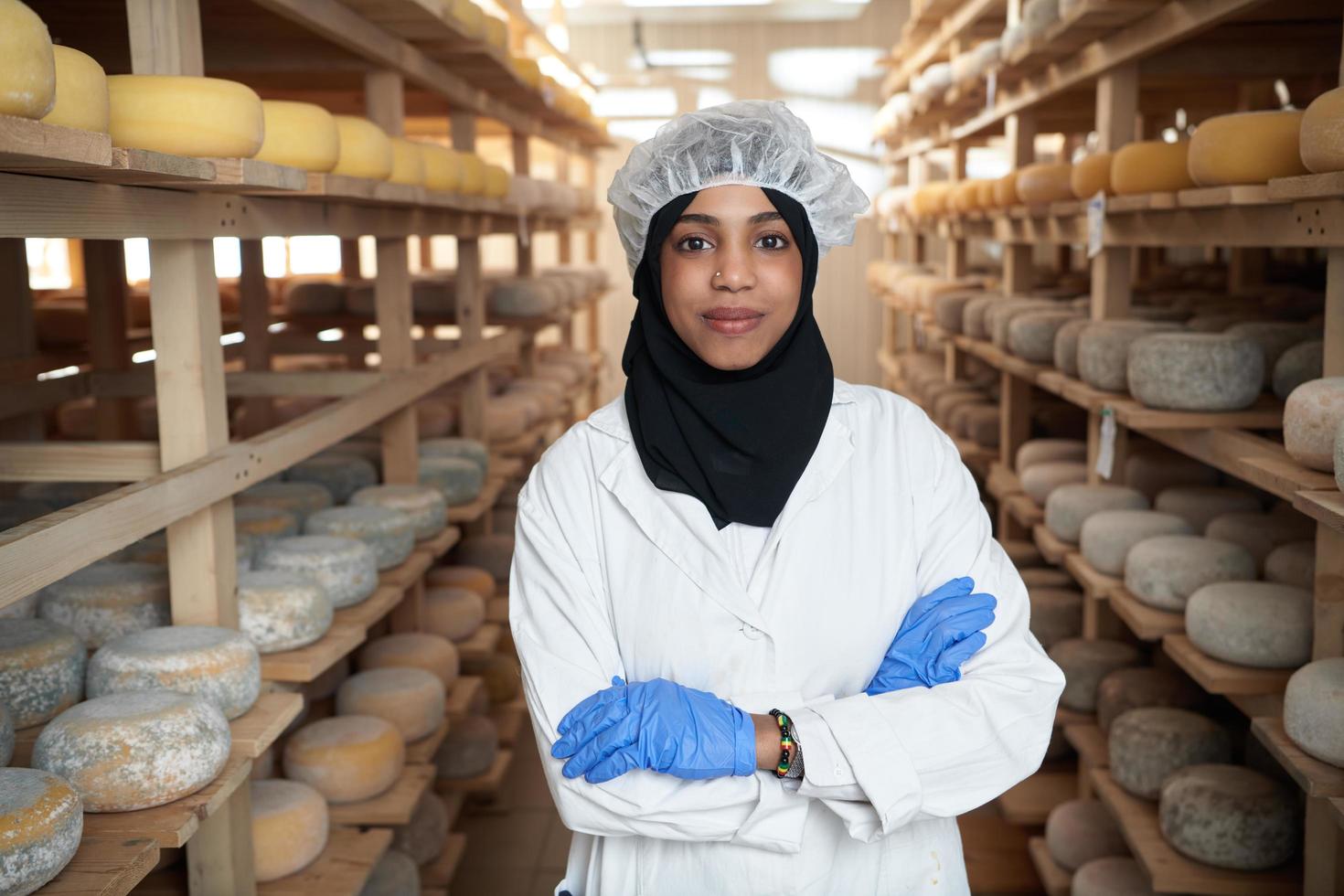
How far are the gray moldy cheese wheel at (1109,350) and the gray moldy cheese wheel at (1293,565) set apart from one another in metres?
0.67

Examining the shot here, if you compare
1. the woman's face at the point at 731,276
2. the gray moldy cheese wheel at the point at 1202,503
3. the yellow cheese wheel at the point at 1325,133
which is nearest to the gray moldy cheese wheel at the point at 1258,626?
the gray moldy cheese wheel at the point at 1202,503

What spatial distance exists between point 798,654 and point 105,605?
140 cm

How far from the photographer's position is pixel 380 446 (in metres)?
4.04

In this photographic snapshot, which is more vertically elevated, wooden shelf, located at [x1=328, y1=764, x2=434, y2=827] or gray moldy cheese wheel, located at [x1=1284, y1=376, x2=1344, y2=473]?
gray moldy cheese wheel, located at [x1=1284, y1=376, x2=1344, y2=473]

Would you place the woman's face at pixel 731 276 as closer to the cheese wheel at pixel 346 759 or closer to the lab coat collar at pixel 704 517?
the lab coat collar at pixel 704 517

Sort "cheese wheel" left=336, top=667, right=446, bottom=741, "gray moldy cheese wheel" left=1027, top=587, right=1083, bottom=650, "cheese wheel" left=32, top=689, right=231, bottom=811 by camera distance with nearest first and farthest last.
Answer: "cheese wheel" left=32, top=689, right=231, bottom=811, "cheese wheel" left=336, top=667, right=446, bottom=741, "gray moldy cheese wheel" left=1027, top=587, right=1083, bottom=650

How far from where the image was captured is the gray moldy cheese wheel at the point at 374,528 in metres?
3.14

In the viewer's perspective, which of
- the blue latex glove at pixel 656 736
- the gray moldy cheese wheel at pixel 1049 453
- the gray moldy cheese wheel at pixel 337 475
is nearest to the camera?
the blue latex glove at pixel 656 736

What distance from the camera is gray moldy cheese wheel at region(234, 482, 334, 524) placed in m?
3.23

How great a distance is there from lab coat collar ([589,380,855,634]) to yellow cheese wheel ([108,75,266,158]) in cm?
78

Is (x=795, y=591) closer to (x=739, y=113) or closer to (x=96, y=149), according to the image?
(x=739, y=113)

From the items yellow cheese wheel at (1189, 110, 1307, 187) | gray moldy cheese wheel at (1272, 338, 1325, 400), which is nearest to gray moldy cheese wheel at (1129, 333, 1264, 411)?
gray moldy cheese wheel at (1272, 338, 1325, 400)

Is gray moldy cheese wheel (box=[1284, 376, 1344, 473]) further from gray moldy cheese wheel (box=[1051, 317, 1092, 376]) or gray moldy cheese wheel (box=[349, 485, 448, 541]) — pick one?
gray moldy cheese wheel (box=[349, 485, 448, 541])

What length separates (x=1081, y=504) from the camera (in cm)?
372
